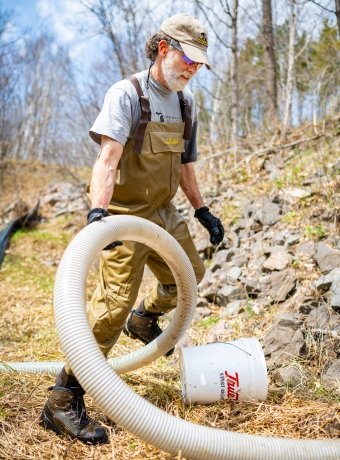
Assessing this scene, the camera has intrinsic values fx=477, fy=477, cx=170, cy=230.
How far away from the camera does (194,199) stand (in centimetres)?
329

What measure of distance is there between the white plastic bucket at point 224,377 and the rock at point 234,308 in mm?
1699

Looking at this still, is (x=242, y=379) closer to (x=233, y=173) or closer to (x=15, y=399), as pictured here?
(x=15, y=399)

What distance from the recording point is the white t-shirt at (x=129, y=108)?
2.48 metres

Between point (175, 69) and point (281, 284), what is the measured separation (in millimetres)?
2286

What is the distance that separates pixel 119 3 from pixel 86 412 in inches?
359

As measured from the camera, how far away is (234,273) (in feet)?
16.3

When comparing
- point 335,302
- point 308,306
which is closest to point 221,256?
point 308,306

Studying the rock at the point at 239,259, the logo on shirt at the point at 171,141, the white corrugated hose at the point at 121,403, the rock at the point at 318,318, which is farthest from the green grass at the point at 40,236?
the white corrugated hose at the point at 121,403

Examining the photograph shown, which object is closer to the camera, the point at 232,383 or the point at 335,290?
the point at 232,383

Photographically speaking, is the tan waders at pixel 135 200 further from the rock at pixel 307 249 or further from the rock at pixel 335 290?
the rock at pixel 307 249

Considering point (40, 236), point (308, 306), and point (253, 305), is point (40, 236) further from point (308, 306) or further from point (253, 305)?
point (308, 306)

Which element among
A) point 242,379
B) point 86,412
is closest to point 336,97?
point 242,379

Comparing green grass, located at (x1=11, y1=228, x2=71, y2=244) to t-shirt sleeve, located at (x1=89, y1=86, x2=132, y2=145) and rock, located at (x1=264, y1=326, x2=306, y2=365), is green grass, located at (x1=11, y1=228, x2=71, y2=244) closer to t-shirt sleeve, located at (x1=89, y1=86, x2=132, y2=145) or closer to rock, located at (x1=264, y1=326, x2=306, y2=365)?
rock, located at (x1=264, y1=326, x2=306, y2=365)

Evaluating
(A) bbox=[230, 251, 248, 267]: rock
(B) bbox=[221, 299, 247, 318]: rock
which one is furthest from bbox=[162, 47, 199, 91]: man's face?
(A) bbox=[230, 251, 248, 267]: rock
